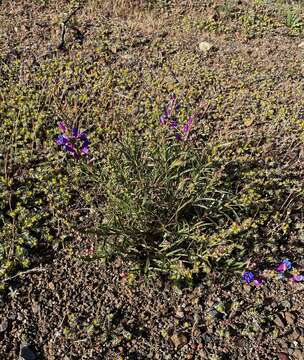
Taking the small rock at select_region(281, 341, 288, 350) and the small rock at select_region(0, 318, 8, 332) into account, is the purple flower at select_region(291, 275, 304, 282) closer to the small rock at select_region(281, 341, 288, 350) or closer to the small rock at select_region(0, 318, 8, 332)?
the small rock at select_region(281, 341, 288, 350)

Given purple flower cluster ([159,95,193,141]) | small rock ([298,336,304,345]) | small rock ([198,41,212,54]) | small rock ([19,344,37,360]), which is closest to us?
small rock ([19,344,37,360])

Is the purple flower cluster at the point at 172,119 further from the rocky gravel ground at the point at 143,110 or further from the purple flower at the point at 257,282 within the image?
the purple flower at the point at 257,282

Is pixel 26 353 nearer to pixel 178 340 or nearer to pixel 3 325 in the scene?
pixel 3 325

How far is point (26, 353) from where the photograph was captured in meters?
2.59

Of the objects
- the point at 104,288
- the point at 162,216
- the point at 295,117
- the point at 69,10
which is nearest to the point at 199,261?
the point at 162,216

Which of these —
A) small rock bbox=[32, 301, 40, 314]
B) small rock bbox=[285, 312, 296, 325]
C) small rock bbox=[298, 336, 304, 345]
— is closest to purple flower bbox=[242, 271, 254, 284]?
small rock bbox=[285, 312, 296, 325]

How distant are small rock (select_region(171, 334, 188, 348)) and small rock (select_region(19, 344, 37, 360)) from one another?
799mm

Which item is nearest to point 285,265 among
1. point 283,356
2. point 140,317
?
point 283,356

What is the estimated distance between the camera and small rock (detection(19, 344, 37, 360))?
2.58m

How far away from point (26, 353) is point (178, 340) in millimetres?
870

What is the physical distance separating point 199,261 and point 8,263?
47.1 inches

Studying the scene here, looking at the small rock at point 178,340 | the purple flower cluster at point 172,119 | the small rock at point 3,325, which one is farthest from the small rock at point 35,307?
the purple flower cluster at point 172,119

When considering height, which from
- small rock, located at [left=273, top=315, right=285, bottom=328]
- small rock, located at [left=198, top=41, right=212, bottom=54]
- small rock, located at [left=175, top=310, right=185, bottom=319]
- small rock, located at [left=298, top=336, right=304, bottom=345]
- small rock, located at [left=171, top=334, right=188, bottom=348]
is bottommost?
small rock, located at [left=298, top=336, right=304, bottom=345]

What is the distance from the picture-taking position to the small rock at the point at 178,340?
107 inches
